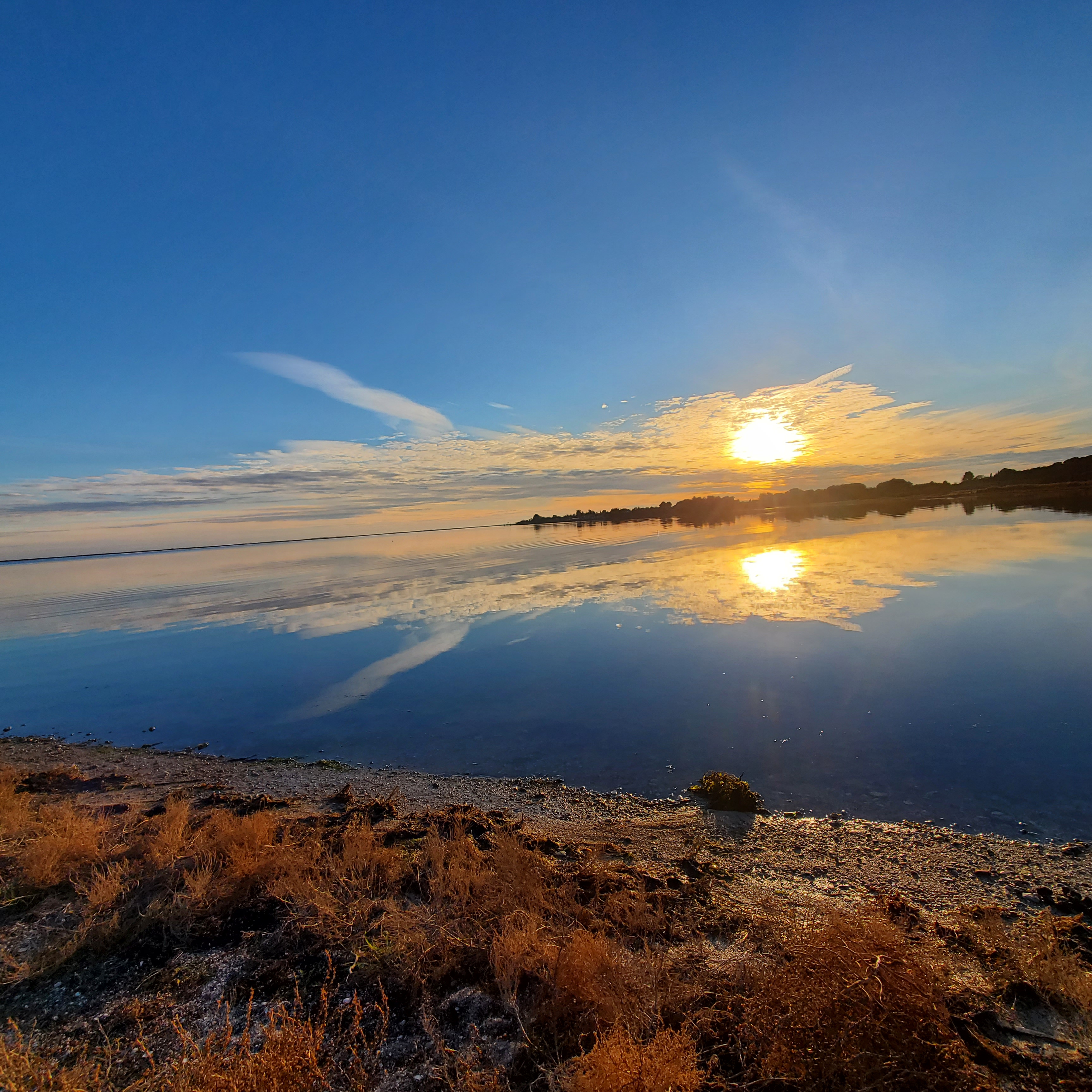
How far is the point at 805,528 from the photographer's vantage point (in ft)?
193

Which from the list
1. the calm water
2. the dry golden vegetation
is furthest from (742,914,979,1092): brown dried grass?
the calm water

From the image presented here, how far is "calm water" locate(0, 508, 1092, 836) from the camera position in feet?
26.8

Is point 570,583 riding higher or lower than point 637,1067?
higher

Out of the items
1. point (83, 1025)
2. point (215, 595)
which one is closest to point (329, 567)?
→ point (215, 595)

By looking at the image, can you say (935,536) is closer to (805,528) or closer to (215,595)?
(805,528)

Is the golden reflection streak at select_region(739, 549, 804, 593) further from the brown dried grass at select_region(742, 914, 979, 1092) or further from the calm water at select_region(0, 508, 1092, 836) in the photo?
the brown dried grass at select_region(742, 914, 979, 1092)

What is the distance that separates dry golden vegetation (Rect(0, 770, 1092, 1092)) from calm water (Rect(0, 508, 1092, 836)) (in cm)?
314

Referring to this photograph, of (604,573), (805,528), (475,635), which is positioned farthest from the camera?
(805,528)

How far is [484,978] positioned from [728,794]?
4541mm

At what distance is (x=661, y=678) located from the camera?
12586mm

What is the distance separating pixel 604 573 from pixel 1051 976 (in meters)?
28.0

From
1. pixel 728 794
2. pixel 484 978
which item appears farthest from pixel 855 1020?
pixel 728 794

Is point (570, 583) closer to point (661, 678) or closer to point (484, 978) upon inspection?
point (661, 678)

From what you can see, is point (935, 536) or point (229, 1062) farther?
point (935, 536)
